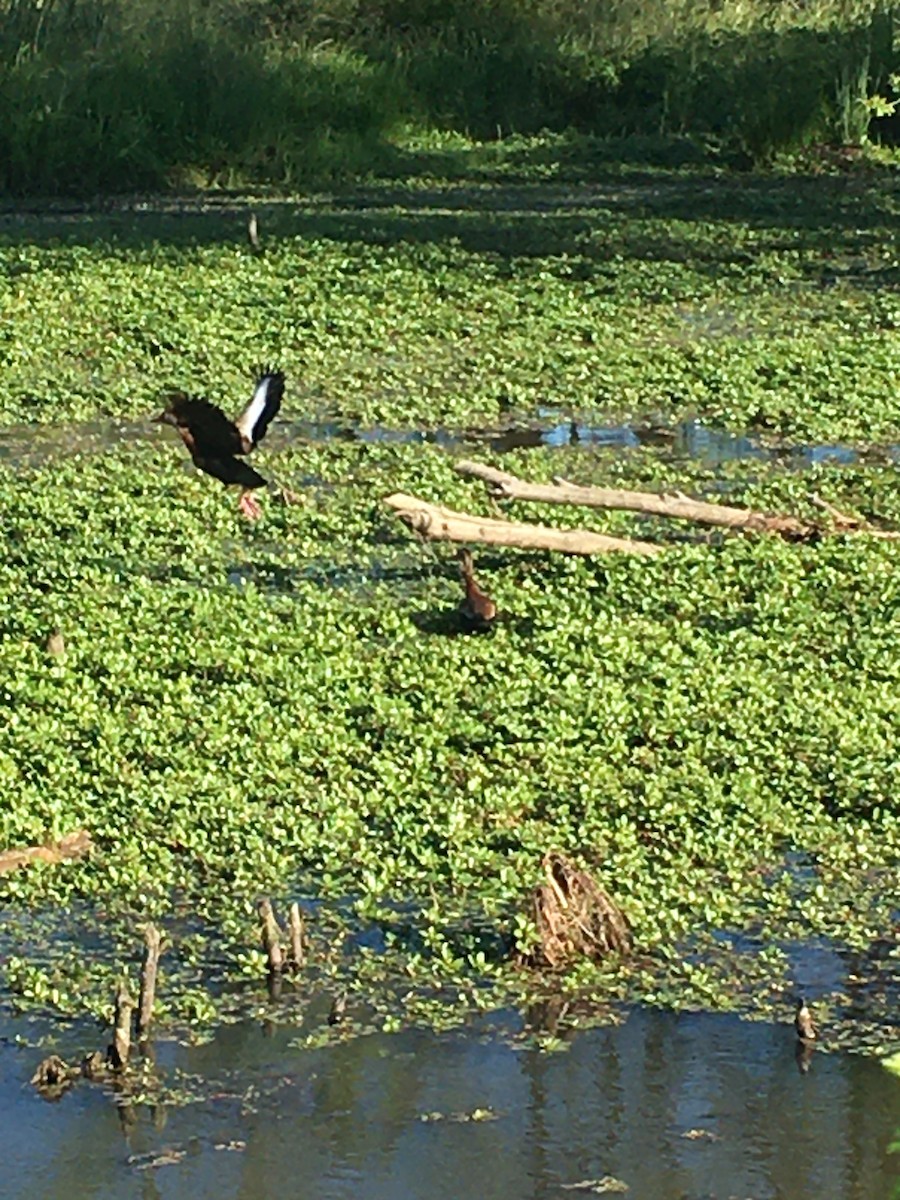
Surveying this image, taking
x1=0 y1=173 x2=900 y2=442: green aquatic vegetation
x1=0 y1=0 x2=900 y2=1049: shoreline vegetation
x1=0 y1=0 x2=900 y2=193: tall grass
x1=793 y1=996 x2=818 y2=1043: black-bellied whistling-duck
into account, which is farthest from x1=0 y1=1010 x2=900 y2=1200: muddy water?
x1=0 y1=0 x2=900 y2=193: tall grass

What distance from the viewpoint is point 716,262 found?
52.2 ft

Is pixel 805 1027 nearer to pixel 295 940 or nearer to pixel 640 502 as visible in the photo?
pixel 295 940

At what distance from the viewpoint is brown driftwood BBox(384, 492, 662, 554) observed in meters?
7.96

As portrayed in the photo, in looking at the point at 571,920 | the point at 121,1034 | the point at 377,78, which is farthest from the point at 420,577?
the point at 377,78

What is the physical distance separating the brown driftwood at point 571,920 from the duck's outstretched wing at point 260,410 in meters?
2.20

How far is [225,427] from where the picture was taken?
7160mm

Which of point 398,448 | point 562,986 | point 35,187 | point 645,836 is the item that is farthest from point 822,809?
point 35,187

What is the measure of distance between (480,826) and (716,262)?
10341mm

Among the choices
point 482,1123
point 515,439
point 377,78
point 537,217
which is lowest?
point 482,1123

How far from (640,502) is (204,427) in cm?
191

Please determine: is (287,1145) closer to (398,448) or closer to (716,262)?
(398,448)

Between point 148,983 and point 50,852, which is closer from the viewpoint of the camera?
point 148,983

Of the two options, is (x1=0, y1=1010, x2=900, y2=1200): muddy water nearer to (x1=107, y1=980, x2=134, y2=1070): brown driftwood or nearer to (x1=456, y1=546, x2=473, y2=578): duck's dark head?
(x1=107, y1=980, x2=134, y2=1070): brown driftwood

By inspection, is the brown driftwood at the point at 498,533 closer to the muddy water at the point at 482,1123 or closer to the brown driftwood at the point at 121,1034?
the muddy water at the point at 482,1123
